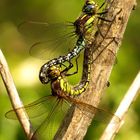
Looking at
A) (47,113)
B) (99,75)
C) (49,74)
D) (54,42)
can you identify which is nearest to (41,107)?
(47,113)

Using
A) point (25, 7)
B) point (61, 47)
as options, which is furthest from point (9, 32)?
point (61, 47)

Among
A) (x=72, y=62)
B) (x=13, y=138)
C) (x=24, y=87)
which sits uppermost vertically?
(x=72, y=62)

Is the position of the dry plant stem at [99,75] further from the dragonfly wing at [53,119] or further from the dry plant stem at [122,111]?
the dragonfly wing at [53,119]

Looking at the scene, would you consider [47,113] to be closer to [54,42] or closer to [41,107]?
[41,107]

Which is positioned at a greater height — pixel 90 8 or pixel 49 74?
pixel 90 8

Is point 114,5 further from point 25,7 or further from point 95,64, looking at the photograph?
point 25,7

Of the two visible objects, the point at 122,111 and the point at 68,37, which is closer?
the point at 122,111
